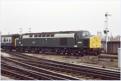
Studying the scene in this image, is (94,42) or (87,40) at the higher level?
(87,40)

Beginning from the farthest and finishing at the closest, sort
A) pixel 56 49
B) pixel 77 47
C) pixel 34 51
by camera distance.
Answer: pixel 34 51, pixel 56 49, pixel 77 47

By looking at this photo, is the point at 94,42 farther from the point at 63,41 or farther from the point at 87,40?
the point at 63,41

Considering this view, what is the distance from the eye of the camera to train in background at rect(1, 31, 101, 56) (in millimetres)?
25375

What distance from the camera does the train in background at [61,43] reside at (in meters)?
25.4

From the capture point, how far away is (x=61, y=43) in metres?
27.3

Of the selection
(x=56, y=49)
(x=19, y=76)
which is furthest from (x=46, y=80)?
(x=56, y=49)

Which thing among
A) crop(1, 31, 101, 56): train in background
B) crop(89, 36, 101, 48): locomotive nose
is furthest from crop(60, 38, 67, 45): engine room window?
crop(89, 36, 101, 48): locomotive nose

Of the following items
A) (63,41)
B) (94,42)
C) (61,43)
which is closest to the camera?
(94,42)

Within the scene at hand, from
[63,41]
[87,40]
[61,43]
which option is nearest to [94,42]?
[87,40]

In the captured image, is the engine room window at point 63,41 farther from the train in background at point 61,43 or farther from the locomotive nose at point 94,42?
the locomotive nose at point 94,42

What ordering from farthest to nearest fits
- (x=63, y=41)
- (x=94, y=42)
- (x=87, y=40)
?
1. (x=63, y=41)
2. (x=94, y=42)
3. (x=87, y=40)

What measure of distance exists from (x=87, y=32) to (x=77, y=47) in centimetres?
178

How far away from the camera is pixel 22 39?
3294 cm

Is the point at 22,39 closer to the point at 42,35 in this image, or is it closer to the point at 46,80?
the point at 42,35
